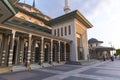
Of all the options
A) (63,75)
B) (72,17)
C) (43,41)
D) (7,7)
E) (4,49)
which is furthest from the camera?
(72,17)

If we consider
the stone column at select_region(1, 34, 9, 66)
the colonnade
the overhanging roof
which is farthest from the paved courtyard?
the overhanging roof

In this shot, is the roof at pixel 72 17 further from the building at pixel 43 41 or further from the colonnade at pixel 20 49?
the colonnade at pixel 20 49

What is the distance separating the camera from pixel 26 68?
11.0 m

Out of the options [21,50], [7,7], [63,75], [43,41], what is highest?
[7,7]

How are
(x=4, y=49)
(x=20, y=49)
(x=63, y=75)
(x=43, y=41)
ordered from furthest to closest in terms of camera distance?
(x=43, y=41)
(x=20, y=49)
(x=4, y=49)
(x=63, y=75)

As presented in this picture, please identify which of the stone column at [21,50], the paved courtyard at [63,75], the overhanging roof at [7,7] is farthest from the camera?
the stone column at [21,50]

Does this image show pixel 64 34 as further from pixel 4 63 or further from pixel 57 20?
pixel 4 63

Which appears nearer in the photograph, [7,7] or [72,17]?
[7,7]

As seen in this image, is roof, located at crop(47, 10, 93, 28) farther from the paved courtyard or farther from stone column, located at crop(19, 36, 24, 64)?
the paved courtyard

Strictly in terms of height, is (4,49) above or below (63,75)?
above

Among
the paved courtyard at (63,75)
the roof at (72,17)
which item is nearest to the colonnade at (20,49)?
the paved courtyard at (63,75)

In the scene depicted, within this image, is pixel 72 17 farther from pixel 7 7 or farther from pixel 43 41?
pixel 7 7

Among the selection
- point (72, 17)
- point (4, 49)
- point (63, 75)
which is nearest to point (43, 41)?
point (4, 49)

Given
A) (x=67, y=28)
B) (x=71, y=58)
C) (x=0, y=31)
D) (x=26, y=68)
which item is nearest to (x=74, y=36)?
(x=67, y=28)
